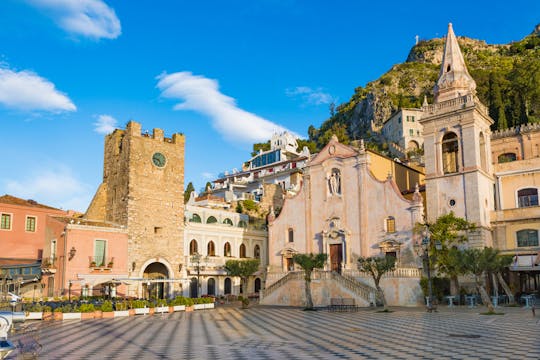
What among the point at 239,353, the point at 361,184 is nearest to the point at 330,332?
the point at 239,353

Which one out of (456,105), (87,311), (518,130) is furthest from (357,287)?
(518,130)

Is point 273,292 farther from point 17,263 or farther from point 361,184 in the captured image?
point 17,263

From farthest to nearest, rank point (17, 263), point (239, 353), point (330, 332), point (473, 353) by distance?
point (17, 263) → point (330, 332) → point (239, 353) → point (473, 353)

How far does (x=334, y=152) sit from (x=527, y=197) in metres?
15.6

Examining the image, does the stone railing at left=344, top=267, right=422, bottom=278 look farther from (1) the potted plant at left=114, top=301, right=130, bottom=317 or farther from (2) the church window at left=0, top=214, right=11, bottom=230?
(2) the church window at left=0, top=214, right=11, bottom=230

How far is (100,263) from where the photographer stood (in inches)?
1547

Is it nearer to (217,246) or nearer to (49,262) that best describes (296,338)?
(49,262)

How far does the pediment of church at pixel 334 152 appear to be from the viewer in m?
43.5

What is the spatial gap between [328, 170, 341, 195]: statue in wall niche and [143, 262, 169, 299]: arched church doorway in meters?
16.2

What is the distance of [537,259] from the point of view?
1329 inches

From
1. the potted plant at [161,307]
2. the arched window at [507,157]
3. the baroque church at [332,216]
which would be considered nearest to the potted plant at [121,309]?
the potted plant at [161,307]

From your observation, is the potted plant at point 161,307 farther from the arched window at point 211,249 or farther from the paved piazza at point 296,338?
the arched window at point 211,249

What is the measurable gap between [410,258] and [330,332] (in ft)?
63.0

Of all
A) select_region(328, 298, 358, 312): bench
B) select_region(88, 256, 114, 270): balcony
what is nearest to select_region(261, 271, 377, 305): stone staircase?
select_region(328, 298, 358, 312): bench
